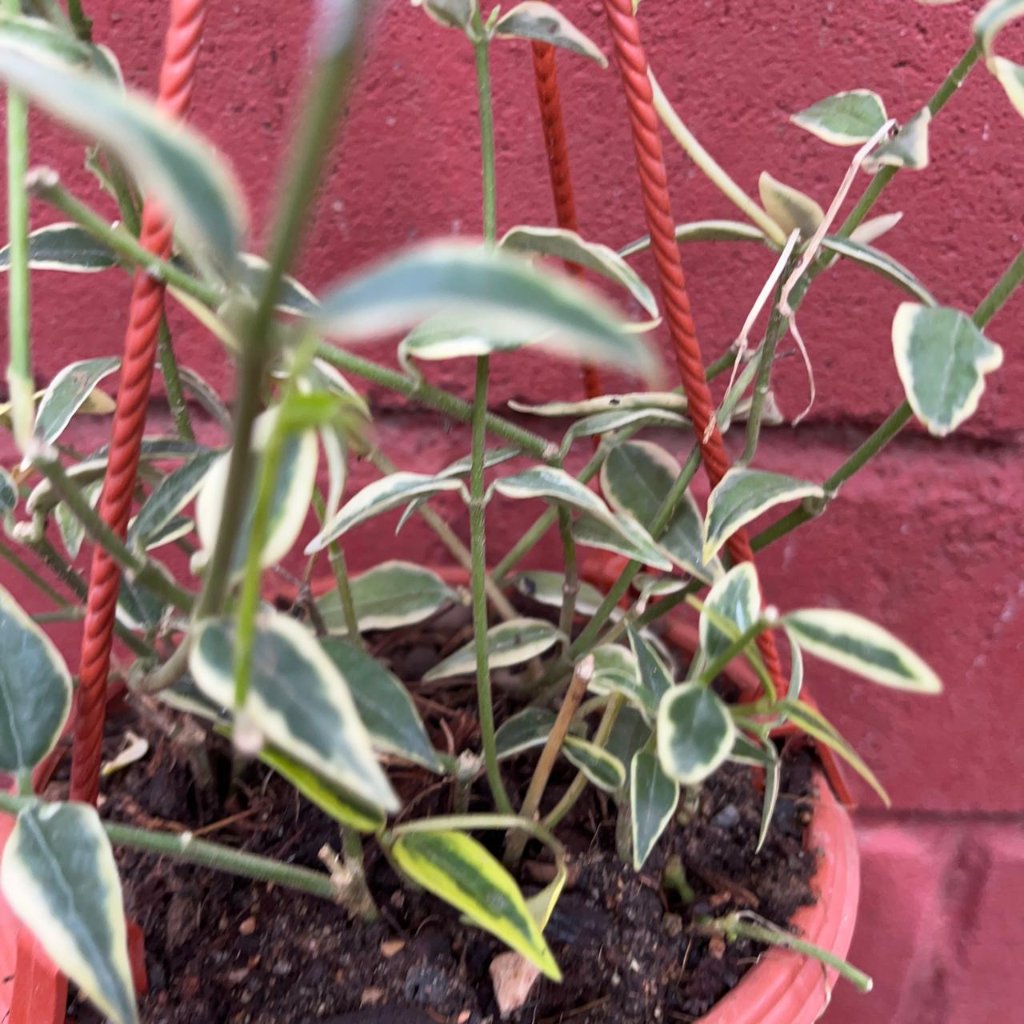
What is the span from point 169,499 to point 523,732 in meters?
0.21

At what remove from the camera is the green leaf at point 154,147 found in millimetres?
131

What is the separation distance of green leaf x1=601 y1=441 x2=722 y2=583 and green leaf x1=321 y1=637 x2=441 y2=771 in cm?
19

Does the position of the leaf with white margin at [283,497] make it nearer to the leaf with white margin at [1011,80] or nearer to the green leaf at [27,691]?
the green leaf at [27,691]

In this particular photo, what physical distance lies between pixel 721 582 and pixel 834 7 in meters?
0.39

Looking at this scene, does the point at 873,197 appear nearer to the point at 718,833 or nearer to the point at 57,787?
the point at 718,833

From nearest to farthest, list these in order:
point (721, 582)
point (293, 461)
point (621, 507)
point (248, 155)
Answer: point (293, 461) → point (721, 582) → point (621, 507) → point (248, 155)

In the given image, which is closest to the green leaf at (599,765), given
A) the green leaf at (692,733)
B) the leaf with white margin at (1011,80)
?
the green leaf at (692,733)

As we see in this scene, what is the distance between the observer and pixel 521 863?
437 millimetres

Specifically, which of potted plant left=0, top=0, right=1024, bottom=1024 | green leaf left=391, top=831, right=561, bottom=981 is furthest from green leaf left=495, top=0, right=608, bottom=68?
green leaf left=391, top=831, right=561, bottom=981

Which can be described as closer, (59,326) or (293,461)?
(293,461)

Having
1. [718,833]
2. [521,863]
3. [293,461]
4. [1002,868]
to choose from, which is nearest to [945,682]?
[1002,868]

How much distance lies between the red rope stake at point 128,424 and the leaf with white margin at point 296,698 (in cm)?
10

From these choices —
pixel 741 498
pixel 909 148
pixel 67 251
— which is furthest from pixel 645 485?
pixel 67 251

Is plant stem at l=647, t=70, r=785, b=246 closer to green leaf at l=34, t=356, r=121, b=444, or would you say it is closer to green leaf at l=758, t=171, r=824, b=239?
green leaf at l=758, t=171, r=824, b=239
